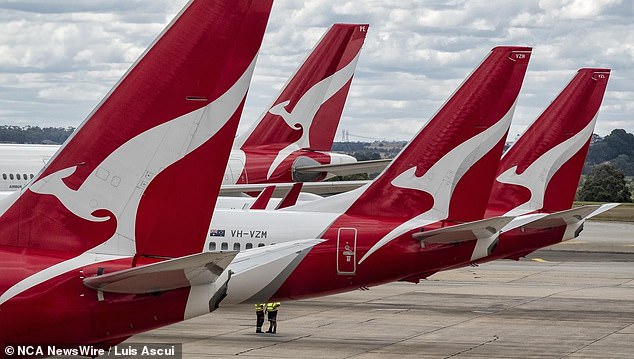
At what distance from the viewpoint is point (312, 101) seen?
43312 mm

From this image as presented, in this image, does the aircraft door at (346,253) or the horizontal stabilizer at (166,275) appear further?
the aircraft door at (346,253)

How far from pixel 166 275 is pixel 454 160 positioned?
15.9 meters

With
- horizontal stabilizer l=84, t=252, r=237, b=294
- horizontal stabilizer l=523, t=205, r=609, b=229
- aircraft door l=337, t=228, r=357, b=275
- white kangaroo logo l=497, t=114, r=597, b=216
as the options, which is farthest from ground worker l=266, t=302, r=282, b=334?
horizontal stabilizer l=84, t=252, r=237, b=294

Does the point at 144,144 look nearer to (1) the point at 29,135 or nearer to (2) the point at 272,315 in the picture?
(2) the point at 272,315

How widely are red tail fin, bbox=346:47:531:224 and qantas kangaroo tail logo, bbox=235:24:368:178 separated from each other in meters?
15.1

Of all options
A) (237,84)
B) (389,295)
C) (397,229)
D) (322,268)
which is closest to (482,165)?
(397,229)

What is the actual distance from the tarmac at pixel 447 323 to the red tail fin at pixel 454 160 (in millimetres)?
3368

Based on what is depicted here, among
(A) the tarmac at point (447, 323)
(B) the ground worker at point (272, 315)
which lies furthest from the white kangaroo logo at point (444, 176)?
(B) the ground worker at point (272, 315)

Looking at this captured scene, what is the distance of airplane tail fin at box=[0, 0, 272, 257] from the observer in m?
13.1

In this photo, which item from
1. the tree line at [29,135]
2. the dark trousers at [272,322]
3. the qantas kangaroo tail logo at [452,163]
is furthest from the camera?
the tree line at [29,135]

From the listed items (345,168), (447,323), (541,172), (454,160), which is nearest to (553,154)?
(541,172)

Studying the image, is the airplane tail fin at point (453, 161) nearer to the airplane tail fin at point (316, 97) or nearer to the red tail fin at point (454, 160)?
the red tail fin at point (454, 160)

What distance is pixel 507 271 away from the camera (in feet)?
168

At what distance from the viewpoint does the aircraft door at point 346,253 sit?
84.4 ft
